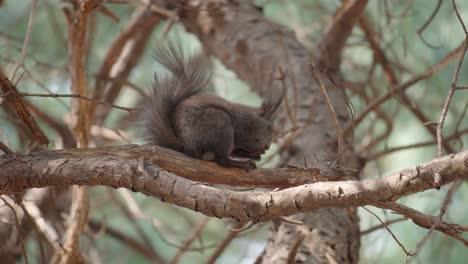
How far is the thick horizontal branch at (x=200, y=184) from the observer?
4.58 ft

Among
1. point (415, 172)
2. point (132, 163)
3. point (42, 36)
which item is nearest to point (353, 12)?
point (132, 163)

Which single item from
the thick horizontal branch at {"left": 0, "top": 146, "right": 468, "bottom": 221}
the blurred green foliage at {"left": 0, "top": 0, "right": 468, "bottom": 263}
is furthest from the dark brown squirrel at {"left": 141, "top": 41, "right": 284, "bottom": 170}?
the blurred green foliage at {"left": 0, "top": 0, "right": 468, "bottom": 263}

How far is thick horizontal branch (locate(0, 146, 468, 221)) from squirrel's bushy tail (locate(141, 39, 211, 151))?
53cm

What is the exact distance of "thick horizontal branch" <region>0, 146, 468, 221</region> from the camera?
1396mm

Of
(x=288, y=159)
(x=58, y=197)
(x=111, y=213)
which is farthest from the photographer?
(x=111, y=213)

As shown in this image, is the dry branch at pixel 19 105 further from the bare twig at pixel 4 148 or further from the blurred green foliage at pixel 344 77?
the blurred green foliage at pixel 344 77

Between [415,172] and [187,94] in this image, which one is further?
[187,94]

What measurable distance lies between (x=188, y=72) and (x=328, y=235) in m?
0.95

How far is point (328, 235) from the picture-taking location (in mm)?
2781

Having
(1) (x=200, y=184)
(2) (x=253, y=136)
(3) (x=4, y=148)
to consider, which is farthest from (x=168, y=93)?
(1) (x=200, y=184)

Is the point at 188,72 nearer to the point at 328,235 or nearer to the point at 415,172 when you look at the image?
the point at 328,235

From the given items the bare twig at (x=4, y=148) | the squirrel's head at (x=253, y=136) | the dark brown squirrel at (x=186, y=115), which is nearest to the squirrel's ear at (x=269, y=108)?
the squirrel's head at (x=253, y=136)

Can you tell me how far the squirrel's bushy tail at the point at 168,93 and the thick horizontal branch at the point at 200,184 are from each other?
0.53 meters

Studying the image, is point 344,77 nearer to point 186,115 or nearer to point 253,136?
point 253,136
